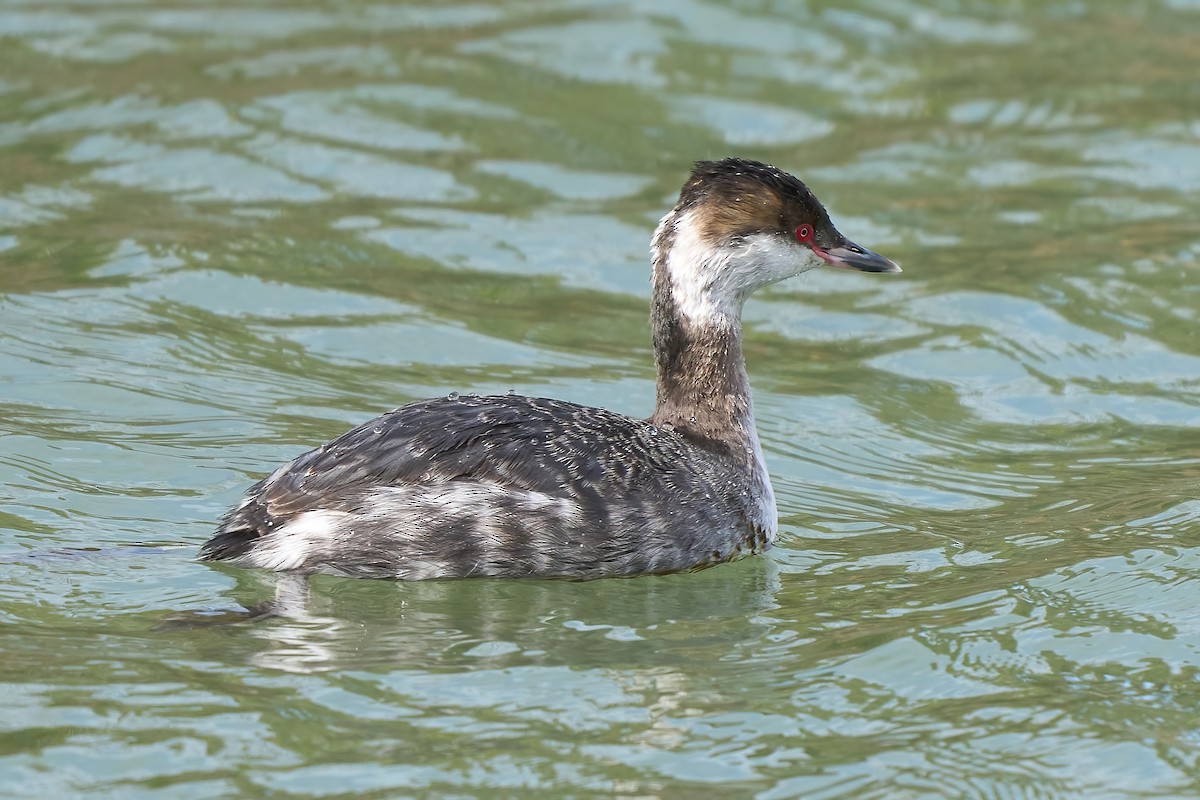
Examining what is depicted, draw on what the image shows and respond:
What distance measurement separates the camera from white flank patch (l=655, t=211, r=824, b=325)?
7730mm

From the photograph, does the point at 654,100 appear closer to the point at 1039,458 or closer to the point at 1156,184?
the point at 1156,184

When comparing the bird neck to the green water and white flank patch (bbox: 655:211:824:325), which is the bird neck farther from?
the green water

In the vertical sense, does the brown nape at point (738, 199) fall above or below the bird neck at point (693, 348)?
above

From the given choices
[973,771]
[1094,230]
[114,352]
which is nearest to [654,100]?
[1094,230]

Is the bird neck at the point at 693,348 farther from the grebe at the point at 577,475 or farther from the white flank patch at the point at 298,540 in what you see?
the white flank patch at the point at 298,540

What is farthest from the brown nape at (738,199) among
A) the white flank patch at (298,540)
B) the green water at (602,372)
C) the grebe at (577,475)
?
the white flank patch at (298,540)

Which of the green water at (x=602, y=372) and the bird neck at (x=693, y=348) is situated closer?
the green water at (x=602, y=372)

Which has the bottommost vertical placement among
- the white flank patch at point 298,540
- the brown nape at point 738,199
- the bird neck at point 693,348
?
the white flank patch at point 298,540

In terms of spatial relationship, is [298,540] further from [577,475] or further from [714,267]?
[714,267]

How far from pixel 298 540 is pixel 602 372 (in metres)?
3.12

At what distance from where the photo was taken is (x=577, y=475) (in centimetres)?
688

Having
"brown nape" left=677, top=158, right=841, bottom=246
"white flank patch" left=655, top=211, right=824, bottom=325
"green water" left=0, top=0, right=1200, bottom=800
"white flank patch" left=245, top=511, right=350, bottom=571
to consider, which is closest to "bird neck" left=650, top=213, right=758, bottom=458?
"white flank patch" left=655, top=211, right=824, bottom=325

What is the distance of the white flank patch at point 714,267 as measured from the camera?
773 cm

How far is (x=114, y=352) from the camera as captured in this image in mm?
9219
